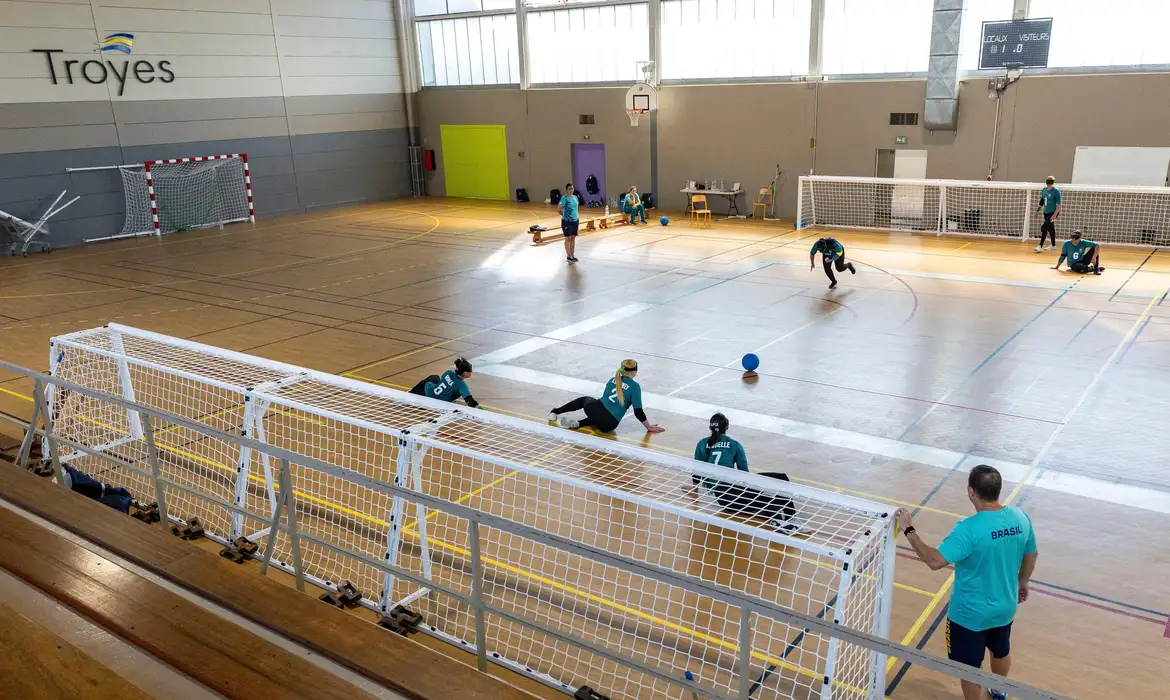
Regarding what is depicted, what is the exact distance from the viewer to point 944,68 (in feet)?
85.8

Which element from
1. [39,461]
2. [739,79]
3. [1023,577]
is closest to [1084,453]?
[1023,577]

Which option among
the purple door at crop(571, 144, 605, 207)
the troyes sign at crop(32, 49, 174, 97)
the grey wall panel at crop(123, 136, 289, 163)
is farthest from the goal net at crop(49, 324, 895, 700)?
the purple door at crop(571, 144, 605, 207)

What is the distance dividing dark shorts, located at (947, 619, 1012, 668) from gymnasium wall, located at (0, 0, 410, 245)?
32594 mm

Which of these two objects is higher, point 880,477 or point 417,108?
point 417,108

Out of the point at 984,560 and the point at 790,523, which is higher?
the point at 984,560

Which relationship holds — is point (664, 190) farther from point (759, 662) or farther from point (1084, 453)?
point (759, 662)

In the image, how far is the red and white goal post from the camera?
3209cm

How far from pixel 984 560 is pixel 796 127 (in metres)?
26.6

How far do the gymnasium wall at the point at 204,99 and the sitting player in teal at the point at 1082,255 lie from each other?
98.1 ft

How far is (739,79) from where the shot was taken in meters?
31.5

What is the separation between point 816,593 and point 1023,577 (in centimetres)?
230

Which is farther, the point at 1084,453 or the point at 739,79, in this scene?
the point at 739,79

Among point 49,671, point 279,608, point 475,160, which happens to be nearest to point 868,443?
point 279,608

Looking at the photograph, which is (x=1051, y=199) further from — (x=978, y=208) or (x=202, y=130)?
(x=202, y=130)
